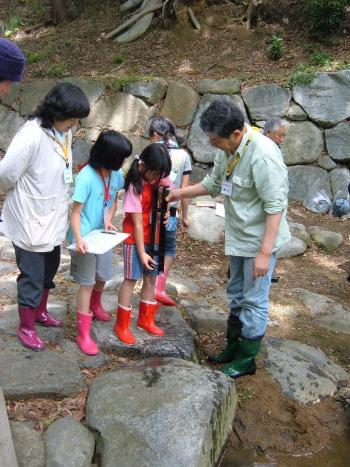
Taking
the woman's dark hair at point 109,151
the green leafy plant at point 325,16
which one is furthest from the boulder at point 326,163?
the woman's dark hair at point 109,151

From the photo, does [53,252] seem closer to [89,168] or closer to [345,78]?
[89,168]

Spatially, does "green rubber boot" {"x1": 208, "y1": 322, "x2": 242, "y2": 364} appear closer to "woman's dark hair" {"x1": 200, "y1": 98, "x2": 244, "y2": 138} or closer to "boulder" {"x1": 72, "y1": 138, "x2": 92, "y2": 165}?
"woman's dark hair" {"x1": 200, "y1": 98, "x2": 244, "y2": 138}

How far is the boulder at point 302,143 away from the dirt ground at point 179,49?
0.78 m

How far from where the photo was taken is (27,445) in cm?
238

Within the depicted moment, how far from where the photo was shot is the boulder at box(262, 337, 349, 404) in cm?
337

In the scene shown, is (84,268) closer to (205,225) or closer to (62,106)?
(62,106)

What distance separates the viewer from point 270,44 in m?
8.71

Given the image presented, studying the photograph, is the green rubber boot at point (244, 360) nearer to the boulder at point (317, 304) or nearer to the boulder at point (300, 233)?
the boulder at point (317, 304)

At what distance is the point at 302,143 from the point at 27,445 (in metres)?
6.33

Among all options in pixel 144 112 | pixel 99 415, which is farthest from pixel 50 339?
pixel 144 112

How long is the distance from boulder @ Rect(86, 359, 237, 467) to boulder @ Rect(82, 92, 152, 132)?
18.5 feet

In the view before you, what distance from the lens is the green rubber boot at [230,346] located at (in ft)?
11.3

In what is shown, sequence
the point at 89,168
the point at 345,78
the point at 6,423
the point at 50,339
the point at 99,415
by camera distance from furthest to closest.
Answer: the point at 345,78 → the point at 50,339 → the point at 89,168 → the point at 99,415 → the point at 6,423

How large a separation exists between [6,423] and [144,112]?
631 cm
